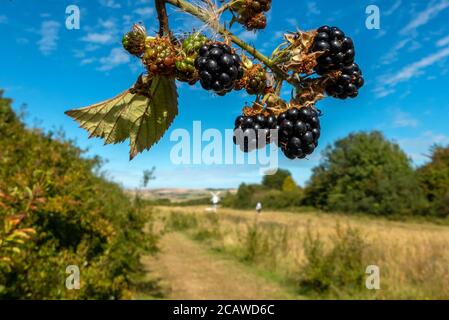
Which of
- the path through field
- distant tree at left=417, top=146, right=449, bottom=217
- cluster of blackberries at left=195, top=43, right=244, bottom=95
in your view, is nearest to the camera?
cluster of blackberries at left=195, top=43, right=244, bottom=95

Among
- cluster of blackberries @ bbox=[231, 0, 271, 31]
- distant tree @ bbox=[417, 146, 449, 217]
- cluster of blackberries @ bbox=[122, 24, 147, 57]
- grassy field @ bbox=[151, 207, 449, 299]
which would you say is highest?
distant tree @ bbox=[417, 146, 449, 217]

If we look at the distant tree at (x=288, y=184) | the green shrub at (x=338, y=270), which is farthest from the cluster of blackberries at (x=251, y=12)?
the distant tree at (x=288, y=184)

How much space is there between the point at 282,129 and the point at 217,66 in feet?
0.80

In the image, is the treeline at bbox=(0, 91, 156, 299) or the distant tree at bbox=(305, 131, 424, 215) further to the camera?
the distant tree at bbox=(305, 131, 424, 215)

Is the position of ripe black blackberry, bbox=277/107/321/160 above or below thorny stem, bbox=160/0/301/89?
below

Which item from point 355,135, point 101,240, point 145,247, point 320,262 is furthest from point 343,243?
point 355,135

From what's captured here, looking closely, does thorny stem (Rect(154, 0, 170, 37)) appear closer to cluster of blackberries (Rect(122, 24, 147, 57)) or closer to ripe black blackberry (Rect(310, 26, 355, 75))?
cluster of blackberries (Rect(122, 24, 147, 57))

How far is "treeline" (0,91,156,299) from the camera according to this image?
407 centimetres

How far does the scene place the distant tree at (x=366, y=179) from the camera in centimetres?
5216

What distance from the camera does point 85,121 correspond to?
46.8 inches

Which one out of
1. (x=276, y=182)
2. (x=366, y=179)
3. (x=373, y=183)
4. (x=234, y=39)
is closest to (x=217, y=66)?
(x=234, y=39)

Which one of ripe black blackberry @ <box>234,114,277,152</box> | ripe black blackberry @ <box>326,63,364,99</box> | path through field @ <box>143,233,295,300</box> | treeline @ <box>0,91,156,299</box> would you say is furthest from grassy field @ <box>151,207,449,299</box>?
ripe black blackberry @ <box>234,114,277,152</box>

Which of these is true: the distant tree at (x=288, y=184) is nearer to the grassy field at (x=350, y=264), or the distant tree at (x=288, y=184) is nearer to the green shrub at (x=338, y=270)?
the grassy field at (x=350, y=264)

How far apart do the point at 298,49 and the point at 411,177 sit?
5774 cm
